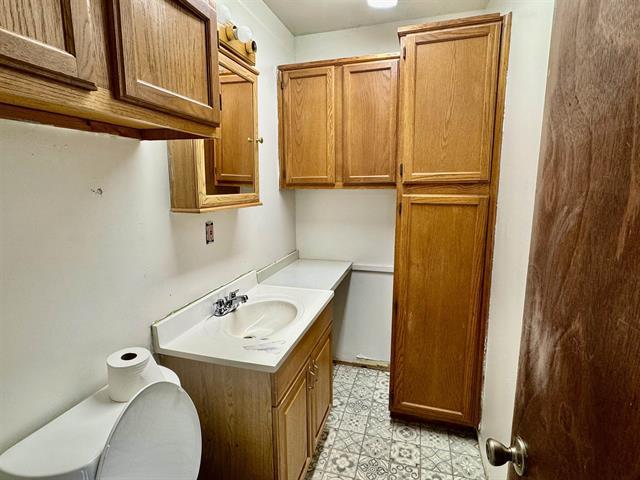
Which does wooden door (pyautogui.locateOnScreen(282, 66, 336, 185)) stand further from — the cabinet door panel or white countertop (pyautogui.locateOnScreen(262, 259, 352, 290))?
the cabinet door panel

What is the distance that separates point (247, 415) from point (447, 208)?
1307 mm

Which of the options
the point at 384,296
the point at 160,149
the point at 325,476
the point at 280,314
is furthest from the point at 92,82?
the point at 384,296

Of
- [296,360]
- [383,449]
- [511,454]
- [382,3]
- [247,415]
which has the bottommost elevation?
[383,449]

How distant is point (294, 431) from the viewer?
1380 mm

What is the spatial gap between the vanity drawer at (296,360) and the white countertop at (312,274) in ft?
0.76

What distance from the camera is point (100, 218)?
1.05 meters

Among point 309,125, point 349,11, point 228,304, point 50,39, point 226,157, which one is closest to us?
point 50,39

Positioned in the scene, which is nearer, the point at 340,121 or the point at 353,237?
the point at 340,121

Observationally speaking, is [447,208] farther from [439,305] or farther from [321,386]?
[321,386]

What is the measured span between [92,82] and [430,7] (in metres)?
2.08

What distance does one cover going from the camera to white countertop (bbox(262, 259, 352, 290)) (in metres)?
1.97

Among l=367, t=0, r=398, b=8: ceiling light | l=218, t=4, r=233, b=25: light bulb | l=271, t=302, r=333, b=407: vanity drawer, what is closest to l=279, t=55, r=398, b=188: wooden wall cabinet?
l=367, t=0, r=398, b=8: ceiling light

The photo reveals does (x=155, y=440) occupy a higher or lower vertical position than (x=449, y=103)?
lower

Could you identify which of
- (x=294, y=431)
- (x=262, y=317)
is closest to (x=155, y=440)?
(x=294, y=431)
